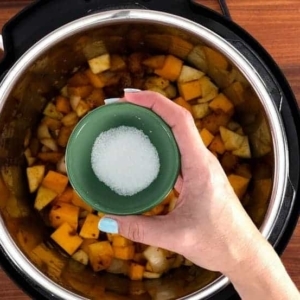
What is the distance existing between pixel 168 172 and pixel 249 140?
0.83 ft

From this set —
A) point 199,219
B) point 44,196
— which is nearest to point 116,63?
point 44,196

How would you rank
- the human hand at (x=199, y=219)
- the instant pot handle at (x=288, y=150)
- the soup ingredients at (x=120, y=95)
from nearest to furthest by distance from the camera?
the human hand at (x=199, y=219), the instant pot handle at (x=288, y=150), the soup ingredients at (x=120, y=95)

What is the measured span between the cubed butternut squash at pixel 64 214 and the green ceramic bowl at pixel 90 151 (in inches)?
7.1

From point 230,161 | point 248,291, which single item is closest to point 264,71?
point 230,161

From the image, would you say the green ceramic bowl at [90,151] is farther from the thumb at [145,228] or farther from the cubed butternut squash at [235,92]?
the cubed butternut squash at [235,92]

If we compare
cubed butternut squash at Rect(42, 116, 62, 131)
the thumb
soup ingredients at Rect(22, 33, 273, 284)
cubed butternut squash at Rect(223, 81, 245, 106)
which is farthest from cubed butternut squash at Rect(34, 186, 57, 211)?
cubed butternut squash at Rect(223, 81, 245, 106)

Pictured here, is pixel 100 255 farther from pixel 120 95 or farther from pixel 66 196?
pixel 120 95

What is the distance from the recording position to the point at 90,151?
826 mm

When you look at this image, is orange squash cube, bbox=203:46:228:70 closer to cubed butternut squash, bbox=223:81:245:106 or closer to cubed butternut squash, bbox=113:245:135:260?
Answer: cubed butternut squash, bbox=223:81:245:106

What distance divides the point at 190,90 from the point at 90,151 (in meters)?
0.25

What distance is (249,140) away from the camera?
1009mm

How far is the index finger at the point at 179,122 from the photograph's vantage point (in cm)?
79

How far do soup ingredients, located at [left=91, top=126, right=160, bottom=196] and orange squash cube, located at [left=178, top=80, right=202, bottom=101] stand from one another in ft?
0.67

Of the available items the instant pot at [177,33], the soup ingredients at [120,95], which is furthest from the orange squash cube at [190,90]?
the instant pot at [177,33]
